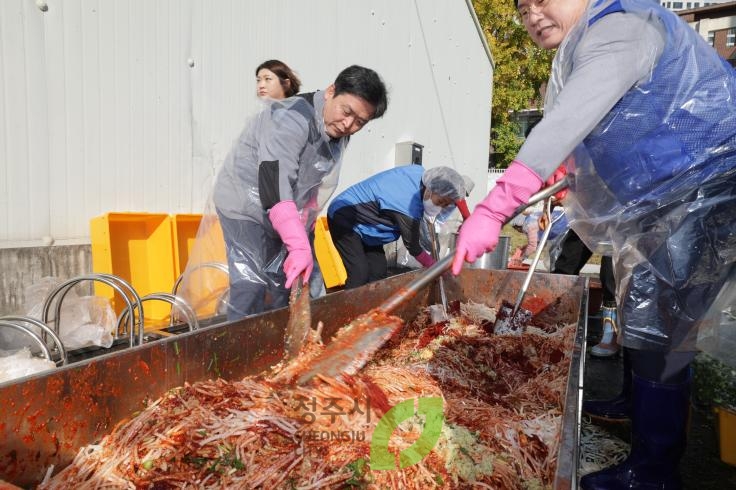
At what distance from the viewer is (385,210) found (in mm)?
4852

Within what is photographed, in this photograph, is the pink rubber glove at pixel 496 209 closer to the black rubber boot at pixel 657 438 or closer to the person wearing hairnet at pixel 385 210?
the black rubber boot at pixel 657 438

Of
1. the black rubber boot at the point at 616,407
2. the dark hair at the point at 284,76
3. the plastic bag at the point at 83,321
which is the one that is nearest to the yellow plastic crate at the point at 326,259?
the dark hair at the point at 284,76

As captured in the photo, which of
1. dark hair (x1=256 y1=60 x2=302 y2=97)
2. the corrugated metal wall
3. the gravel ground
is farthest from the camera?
dark hair (x1=256 y1=60 x2=302 y2=97)

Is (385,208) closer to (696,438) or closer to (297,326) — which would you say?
(297,326)

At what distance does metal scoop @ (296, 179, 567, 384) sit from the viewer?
2451 millimetres

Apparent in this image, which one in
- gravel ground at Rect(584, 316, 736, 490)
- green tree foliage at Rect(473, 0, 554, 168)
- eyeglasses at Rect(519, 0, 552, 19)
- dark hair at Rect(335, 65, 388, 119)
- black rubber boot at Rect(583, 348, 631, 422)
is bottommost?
gravel ground at Rect(584, 316, 736, 490)

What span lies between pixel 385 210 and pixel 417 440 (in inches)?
117

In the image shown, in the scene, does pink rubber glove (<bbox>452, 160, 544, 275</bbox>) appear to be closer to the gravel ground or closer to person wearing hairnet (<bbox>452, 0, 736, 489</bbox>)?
person wearing hairnet (<bbox>452, 0, 736, 489</bbox>)

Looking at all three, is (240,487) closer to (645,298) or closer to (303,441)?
(303,441)

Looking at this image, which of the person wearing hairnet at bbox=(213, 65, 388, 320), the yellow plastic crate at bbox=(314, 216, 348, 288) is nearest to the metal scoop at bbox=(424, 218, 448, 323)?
the person wearing hairnet at bbox=(213, 65, 388, 320)

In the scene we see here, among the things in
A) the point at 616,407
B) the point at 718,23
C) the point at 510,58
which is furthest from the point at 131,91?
the point at 718,23

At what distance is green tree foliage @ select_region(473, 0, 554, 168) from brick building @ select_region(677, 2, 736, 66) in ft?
71.8

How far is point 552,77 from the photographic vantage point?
2.55 metres

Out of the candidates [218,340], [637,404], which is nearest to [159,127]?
[218,340]
